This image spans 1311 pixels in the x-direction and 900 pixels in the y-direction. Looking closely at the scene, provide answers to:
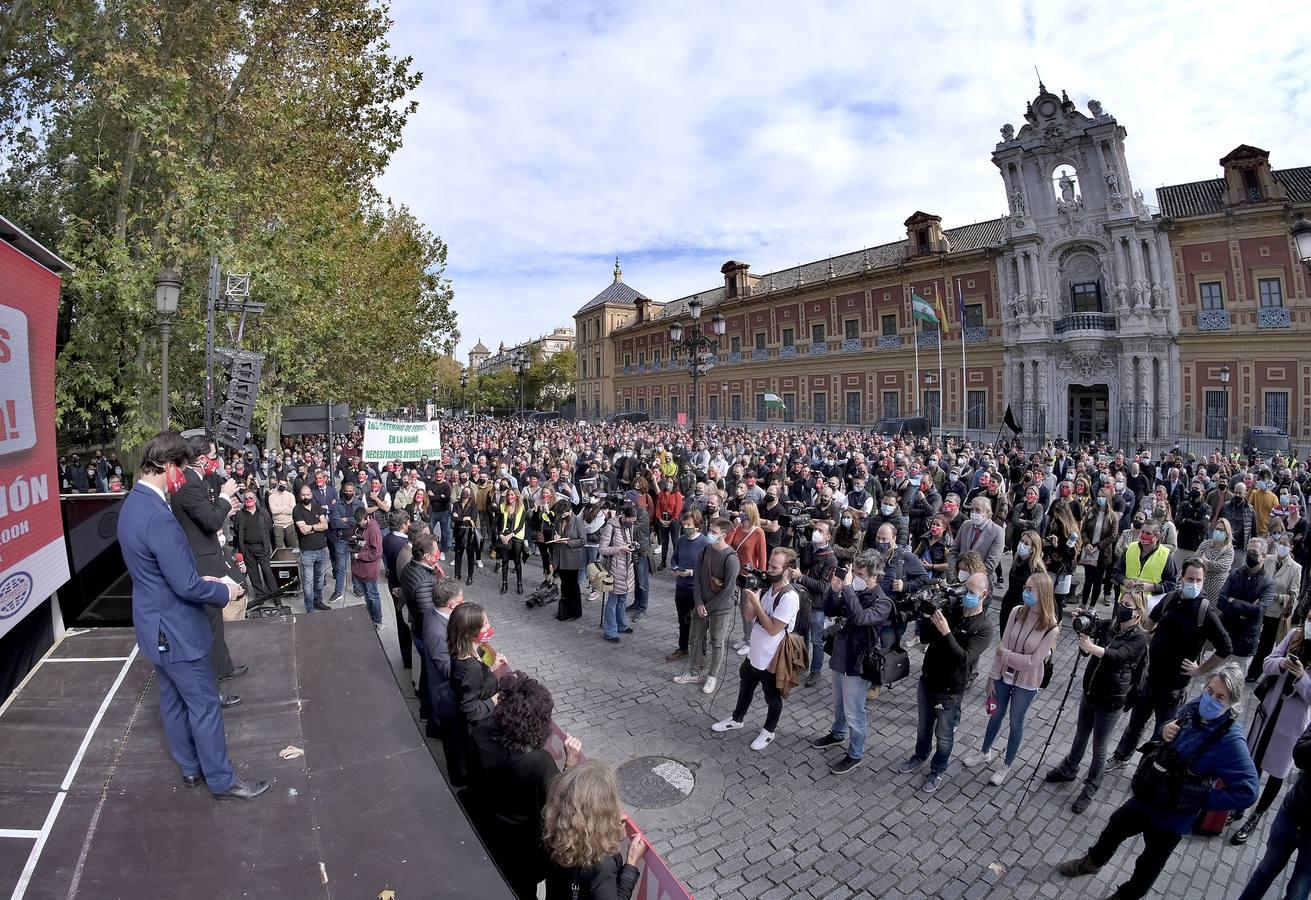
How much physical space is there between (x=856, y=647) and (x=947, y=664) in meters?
0.68

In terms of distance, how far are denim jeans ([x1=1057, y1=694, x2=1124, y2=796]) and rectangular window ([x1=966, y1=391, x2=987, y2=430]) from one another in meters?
28.8

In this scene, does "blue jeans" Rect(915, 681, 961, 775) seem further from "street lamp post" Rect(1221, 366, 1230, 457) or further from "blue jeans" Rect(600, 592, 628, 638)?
"street lamp post" Rect(1221, 366, 1230, 457)

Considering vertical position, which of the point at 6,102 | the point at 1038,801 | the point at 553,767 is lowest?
the point at 1038,801

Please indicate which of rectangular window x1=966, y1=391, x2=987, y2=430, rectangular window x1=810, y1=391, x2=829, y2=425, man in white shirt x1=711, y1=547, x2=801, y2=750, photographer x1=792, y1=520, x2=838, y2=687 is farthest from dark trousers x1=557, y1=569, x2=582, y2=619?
rectangular window x1=810, y1=391, x2=829, y2=425

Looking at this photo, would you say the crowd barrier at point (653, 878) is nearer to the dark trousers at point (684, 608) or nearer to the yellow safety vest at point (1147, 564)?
the dark trousers at point (684, 608)

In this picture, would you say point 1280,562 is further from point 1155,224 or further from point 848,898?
point 1155,224

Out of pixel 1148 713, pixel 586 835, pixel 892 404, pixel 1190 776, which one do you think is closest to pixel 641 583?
pixel 1148 713

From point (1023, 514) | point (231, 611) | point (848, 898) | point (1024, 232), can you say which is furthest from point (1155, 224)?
point (231, 611)

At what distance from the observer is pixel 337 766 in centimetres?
342

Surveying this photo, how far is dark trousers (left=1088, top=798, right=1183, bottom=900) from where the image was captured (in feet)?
11.6

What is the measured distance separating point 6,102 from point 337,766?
1577 cm

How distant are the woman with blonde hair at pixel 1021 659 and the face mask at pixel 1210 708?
1.19 m

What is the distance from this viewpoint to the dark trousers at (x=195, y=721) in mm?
3197

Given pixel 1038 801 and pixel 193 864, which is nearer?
pixel 193 864
